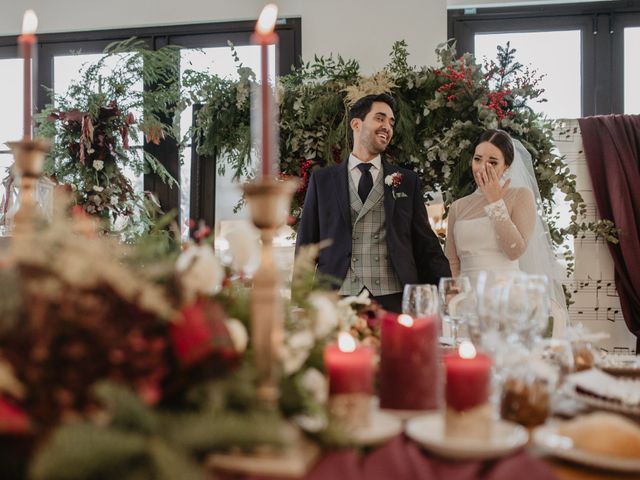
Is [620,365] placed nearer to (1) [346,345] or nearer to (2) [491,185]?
(1) [346,345]

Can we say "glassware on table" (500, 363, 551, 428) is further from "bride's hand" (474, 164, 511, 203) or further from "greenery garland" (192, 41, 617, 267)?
"greenery garland" (192, 41, 617, 267)

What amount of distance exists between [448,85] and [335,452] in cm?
370

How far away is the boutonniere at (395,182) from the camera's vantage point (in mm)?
Answer: 3348

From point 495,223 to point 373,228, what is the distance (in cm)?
73

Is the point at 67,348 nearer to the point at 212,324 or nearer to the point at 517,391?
the point at 212,324

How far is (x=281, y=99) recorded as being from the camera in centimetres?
453

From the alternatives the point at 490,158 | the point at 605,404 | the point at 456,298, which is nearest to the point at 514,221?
the point at 490,158

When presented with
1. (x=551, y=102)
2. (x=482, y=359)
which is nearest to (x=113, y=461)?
(x=482, y=359)

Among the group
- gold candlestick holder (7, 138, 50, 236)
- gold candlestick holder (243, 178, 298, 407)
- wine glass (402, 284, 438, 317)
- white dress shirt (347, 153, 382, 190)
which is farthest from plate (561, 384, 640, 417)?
white dress shirt (347, 153, 382, 190)

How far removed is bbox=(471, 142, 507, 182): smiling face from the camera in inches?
150

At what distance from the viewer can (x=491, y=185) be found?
378 cm

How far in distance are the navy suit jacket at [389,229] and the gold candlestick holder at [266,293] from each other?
7.87 ft

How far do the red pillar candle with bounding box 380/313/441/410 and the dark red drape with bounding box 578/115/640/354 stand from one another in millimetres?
3778

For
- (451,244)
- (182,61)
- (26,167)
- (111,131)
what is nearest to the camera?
(26,167)
